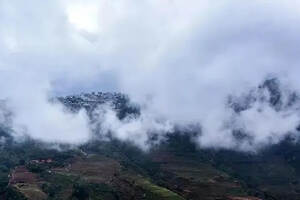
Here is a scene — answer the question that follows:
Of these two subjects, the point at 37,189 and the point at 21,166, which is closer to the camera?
the point at 37,189

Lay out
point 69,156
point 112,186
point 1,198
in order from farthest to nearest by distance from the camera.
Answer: point 69,156, point 112,186, point 1,198

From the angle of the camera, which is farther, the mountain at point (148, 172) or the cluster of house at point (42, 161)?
the cluster of house at point (42, 161)

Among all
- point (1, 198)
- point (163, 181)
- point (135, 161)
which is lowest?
point (1, 198)

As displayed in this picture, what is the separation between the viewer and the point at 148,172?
6422 inches

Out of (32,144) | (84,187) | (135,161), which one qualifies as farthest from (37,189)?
(32,144)

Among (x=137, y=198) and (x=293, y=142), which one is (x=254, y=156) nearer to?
(x=293, y=142)

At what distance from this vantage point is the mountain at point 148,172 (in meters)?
128

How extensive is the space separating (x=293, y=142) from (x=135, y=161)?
179ft

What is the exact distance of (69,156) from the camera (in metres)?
174

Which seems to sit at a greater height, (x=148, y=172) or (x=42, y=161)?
(x=42, y=161)

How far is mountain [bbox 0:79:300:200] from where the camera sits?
5059 inches

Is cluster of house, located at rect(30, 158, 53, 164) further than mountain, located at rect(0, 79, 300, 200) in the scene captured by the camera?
Yes

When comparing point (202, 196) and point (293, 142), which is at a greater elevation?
point (293, 142)

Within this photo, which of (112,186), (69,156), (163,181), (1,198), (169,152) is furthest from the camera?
(169,152)
